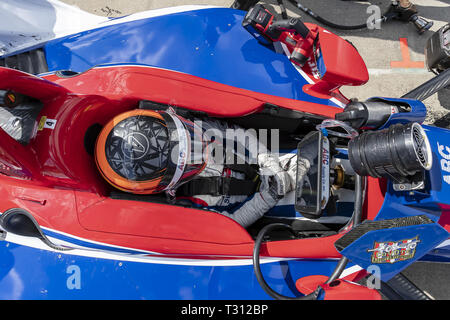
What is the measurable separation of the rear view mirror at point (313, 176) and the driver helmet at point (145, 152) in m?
0.48

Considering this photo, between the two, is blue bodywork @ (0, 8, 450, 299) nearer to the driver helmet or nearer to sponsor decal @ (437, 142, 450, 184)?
sponsor decal @ (437, 142, 450, 184)

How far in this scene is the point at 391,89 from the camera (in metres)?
2.68

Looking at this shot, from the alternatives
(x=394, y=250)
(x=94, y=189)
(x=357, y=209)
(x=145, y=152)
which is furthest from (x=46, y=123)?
(x=394, y=250)

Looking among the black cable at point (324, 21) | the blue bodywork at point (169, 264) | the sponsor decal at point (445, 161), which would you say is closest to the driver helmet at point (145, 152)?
the blue bodywork at point (169, 264)

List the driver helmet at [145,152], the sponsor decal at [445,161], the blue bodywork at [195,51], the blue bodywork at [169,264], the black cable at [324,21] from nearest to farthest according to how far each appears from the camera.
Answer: the driver helmet at [145,152] → the sponsor decal at [445,161] → the blue bodywork at [169,264] → the blue bodywork at [195,51] → the black cable at [324,21]

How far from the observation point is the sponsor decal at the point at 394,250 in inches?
50.0

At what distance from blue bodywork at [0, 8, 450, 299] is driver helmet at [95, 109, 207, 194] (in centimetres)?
40

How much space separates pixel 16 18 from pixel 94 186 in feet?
5.14

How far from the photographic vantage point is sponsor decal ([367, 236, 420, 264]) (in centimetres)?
127

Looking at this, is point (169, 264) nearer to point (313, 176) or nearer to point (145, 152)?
point (145, 152)

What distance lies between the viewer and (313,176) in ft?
4.34

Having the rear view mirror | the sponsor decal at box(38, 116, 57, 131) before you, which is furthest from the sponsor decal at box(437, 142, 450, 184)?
the sponsor decal at box(38, 116, 57, 131)

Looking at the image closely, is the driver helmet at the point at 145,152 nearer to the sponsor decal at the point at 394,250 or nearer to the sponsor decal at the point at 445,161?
the sponsor decal at the point at 394,250
